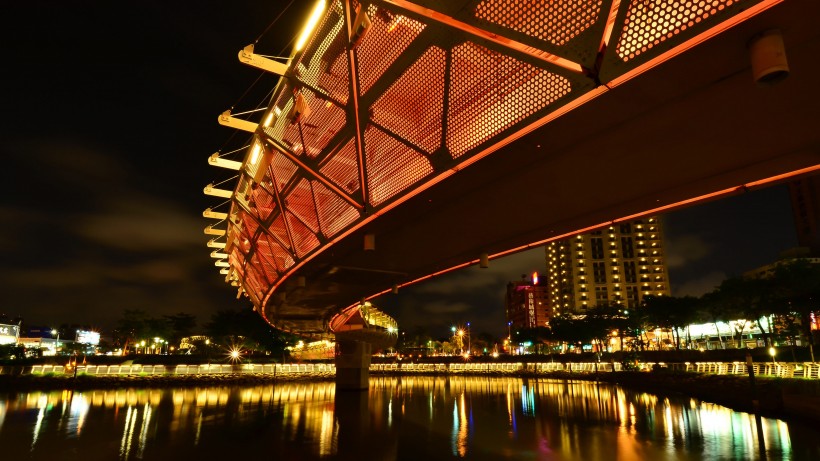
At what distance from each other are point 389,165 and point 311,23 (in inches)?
120

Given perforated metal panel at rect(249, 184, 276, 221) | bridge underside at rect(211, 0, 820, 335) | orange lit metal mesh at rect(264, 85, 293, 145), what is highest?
orange lit metal mesh at rect(264, 85, 293, 145)

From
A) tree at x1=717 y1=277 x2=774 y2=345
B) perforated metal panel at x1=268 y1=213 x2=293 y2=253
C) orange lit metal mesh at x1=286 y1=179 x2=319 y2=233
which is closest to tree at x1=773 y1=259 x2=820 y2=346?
tree at x1=717 y1=277 x2=774 y2=345

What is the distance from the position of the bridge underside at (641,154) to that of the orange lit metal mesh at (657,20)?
0.87 feet

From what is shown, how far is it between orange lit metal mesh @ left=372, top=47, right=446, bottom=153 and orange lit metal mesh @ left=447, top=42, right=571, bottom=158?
1.03 ft

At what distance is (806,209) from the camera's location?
140 metres

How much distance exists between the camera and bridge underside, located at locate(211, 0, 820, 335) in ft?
18.6

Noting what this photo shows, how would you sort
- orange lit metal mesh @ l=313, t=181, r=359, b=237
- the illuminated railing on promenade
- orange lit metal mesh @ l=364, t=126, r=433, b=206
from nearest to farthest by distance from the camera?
orange lit metal mesh @ l=364, t=126, r=433, b=206, orange lit metal mesh @ l=313, t=181, r=359, b=237, the illuminated railing on promenade

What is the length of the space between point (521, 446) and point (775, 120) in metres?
11.2

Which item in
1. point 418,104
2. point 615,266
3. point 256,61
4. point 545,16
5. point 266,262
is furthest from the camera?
point 615,266

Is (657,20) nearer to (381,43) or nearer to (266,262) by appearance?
(381,43)

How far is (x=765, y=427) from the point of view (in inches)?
680

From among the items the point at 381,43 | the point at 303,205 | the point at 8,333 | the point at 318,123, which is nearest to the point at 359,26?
the point at 381,43

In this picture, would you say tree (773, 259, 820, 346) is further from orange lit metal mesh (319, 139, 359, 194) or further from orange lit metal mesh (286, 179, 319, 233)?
orange lit metal mesh (319, 139, 359, 194)

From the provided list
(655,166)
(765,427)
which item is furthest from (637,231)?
(655,166)
